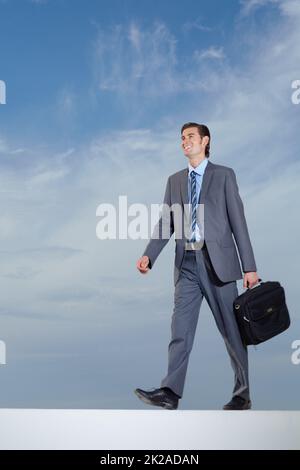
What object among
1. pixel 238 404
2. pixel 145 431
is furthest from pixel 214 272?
pixel 145 431

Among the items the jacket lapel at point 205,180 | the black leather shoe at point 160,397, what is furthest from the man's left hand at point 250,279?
the black leather shoe at point 160,397

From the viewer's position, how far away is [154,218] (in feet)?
19.3

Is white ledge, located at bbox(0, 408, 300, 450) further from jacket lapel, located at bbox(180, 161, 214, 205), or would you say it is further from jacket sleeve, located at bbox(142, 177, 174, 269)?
jacket lapel, located at bbox(180, 161, 214, 205)

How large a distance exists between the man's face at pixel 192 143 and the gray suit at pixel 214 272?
15 cm

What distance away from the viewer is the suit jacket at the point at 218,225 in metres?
5.52

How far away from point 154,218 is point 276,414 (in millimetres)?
1613

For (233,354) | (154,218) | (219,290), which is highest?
(154,218)

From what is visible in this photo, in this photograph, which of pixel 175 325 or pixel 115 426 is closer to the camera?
pixel 115 426

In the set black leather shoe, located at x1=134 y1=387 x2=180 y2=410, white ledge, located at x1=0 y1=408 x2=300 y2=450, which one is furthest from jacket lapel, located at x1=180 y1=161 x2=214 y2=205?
white ledge, located at x1=0 y1=408 x2=300 y2=450

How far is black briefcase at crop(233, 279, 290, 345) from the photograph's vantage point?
544 centimetres

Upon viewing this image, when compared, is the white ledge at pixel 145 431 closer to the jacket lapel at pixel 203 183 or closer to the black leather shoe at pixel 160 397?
the black leather shoe at pixel 160 397
